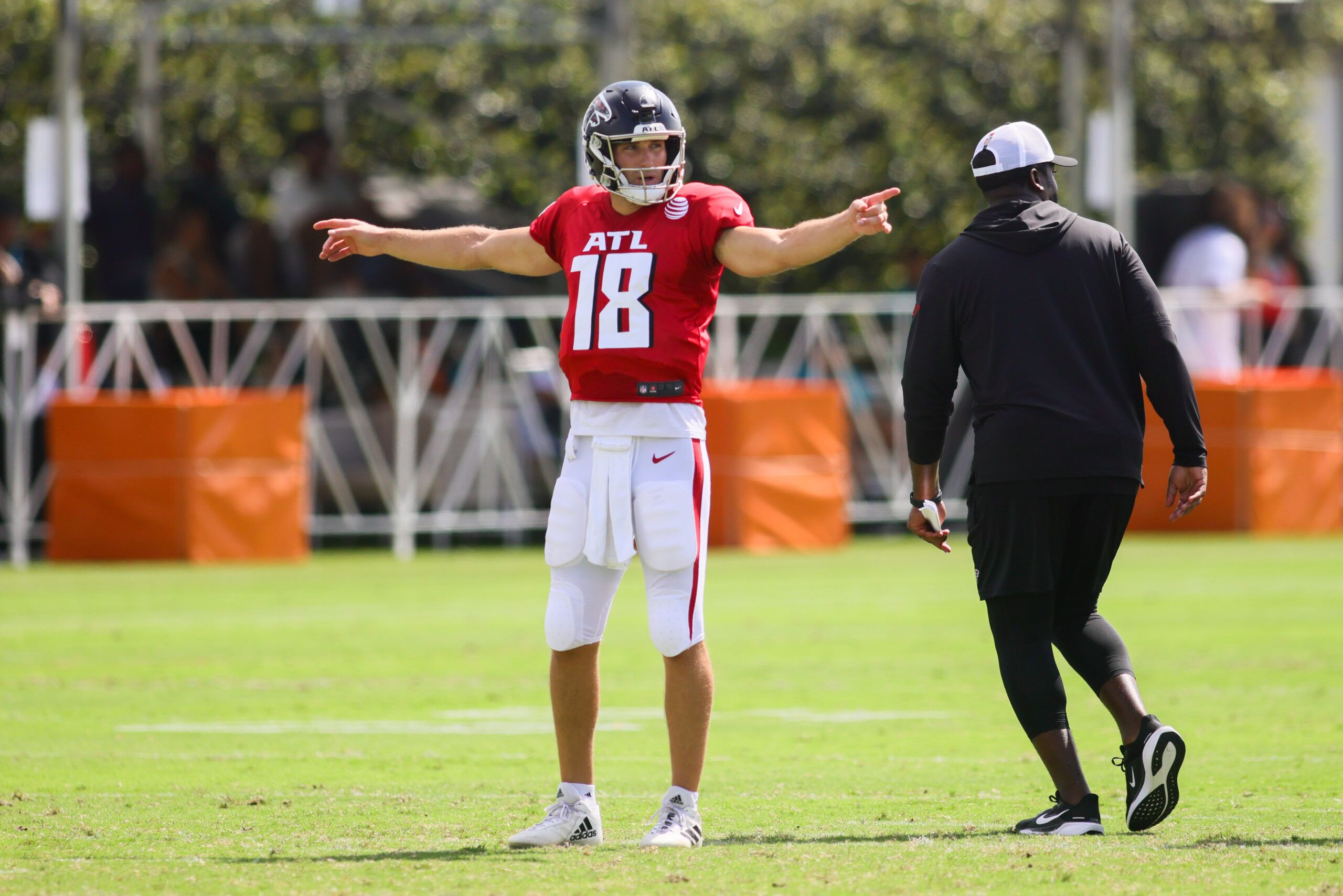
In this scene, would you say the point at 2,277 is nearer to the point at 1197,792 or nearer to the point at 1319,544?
the point at 1319,544

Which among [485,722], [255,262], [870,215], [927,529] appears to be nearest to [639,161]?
[870,215]

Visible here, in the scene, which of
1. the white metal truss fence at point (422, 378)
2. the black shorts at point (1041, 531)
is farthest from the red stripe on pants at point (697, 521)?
the white metal truss fence at point (422, 378)

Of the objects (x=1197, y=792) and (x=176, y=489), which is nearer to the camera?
(x=1197, y=792)

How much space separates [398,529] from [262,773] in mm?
11402

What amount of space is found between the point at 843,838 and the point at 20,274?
42.9ft

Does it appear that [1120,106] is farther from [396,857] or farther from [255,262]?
[396,857]

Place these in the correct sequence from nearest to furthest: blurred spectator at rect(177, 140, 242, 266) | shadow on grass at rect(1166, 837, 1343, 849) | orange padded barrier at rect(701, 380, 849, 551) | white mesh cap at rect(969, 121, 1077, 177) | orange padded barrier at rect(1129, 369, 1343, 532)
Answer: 1. shadow on grass at rect(1166, 837, 1343, 849)
2. white mesh cap at rect(969, 121, 1077, 177)
3. orange padded barrier at rect(701, 380, 849, 551)
4. orange padded barrier at rect(1129, 369, 1343, 532)
5. blurred spectator at rect(177, 140, 242, 266)

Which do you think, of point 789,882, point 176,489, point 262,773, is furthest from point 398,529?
point 789,882

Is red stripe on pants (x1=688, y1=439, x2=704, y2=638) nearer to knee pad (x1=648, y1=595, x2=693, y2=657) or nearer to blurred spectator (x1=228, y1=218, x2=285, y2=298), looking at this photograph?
knee pad (x1=648, y1=595, x2=693, y2=657)

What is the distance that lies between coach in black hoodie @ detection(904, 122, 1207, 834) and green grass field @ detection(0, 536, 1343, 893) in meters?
0.49

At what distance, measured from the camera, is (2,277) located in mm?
17375

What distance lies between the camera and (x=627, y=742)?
8.43 m

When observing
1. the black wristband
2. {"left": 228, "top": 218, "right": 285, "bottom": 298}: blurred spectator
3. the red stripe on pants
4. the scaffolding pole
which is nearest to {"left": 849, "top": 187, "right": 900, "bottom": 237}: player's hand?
the red stripe on pants

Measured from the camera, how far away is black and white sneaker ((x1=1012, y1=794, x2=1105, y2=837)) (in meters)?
6.18
